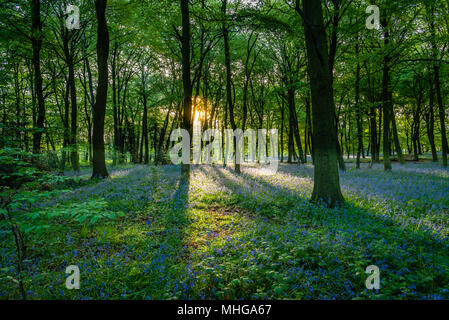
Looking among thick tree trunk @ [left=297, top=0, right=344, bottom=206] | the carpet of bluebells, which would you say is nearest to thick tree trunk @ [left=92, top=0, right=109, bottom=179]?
the carpet of bluebells

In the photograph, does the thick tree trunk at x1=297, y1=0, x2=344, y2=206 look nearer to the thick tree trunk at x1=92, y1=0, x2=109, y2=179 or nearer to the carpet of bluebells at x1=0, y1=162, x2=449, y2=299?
the carpet of bluebells at x1=0, y1=162, x2=449, y2=299

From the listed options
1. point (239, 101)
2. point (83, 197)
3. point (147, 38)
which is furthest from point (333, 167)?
point (239, 101)

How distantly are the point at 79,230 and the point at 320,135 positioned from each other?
857 cm

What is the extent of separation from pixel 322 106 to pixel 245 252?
5.99m

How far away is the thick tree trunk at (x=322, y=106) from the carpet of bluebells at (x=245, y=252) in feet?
2.85

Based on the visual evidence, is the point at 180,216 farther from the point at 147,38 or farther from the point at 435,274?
the point at 147,38

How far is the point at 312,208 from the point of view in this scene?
718cm

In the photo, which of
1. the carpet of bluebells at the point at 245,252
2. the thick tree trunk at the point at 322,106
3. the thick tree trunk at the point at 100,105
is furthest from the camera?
the thick tree trunk at the point at 100,105

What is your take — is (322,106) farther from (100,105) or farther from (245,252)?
(100,105)

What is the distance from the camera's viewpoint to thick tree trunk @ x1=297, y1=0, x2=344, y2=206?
7617mm

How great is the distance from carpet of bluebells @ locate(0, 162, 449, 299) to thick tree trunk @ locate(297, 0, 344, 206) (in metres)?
0.87

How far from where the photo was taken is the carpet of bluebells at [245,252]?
10.9ft

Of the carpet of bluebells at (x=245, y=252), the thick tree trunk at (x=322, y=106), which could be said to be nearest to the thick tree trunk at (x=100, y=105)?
the carpet of bluebells at (x=245, y=252)

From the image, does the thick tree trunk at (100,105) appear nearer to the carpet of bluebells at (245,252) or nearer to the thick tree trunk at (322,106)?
the carpet of bluebells at (245,252)
